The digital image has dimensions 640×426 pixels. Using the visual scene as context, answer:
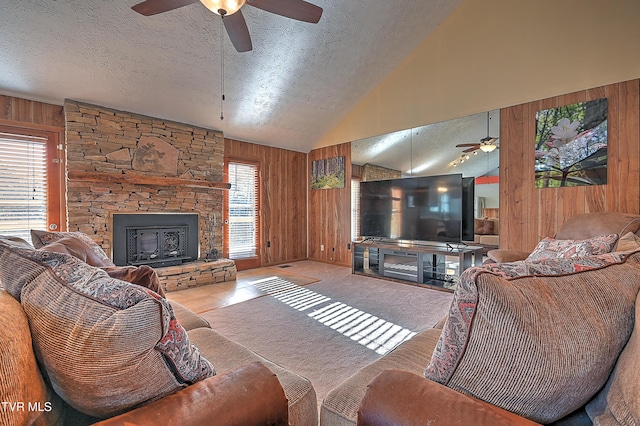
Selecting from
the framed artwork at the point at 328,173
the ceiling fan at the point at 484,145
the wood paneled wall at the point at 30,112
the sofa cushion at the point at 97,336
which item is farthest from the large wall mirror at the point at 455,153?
the wood paneled wall at the point at 30,112

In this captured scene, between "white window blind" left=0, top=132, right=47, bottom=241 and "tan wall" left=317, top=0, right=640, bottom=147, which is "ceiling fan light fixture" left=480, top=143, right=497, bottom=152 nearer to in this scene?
"tan wall" left=317, top=0, right=640, bottom=147

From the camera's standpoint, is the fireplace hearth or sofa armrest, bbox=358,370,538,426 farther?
the fireplace hearth

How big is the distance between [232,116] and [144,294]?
4355mm

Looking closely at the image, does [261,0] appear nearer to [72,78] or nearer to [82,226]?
[72,78]

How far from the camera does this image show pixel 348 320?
2.92 metres

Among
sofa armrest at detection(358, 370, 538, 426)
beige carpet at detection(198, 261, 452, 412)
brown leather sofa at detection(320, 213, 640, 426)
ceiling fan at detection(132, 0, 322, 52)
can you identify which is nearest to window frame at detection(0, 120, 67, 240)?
beige carpet at detection(198, 261, 452, 412)

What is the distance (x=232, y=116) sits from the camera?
4637mm

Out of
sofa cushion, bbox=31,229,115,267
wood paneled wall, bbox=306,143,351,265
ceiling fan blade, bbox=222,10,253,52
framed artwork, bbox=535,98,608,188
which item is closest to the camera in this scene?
sofa cushion, bbox=31,229,115,267

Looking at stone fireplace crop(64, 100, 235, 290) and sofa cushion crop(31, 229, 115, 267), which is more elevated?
stone fireplace crop(64, 100, 235, 290)

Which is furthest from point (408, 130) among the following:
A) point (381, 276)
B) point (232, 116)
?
point (232, 116)

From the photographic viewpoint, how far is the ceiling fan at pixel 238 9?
6.27 ft

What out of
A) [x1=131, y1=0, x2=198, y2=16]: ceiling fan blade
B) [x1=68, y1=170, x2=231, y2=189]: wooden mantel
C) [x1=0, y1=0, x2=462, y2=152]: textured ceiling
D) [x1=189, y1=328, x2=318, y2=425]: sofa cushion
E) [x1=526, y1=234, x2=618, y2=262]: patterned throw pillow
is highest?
[x1=0, y1=0, x2=462, y2=152]: textured ceiling

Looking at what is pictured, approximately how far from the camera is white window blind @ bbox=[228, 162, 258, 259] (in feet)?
17.6

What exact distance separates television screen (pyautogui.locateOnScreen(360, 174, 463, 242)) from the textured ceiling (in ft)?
5.98
